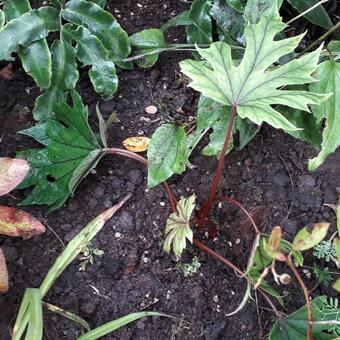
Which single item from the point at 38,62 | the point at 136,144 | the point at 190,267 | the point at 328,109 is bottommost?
the point at 190,267

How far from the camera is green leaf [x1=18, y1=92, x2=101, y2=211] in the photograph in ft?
4.76

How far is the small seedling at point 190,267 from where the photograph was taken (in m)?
1.45

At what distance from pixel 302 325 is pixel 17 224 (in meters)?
0.65

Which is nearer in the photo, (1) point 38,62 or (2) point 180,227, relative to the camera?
(2) point 180,227

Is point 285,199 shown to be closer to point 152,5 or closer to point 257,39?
point 257,39

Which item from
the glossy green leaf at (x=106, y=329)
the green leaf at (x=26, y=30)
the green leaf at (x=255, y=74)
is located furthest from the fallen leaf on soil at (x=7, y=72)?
the glossy green leaf at (x=106, y=329)

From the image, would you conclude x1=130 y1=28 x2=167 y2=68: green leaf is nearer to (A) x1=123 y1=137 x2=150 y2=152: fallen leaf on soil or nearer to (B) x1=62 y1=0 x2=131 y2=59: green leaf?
(B) x1=62 y1=0 x2=131 y2=59: green leaf

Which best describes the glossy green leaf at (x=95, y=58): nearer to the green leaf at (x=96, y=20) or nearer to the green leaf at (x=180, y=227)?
the green leaf at (x=96, y=20)

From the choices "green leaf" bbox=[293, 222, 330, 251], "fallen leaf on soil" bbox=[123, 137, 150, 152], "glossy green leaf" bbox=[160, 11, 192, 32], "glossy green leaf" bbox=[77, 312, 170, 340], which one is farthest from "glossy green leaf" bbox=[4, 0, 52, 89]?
"green leaf" bbox=[293, 222, 330, 251]

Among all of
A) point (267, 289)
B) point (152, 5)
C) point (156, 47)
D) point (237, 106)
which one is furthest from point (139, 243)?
point (152, 5)

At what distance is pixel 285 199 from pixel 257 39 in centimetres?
49

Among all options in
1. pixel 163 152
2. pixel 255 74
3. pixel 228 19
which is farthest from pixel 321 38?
pixel 163 152

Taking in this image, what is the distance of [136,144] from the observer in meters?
1.60

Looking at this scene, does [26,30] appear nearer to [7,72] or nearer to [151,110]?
[7,72]
